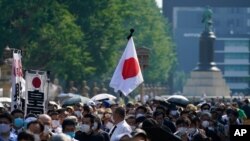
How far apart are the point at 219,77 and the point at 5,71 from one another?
42.3 metres

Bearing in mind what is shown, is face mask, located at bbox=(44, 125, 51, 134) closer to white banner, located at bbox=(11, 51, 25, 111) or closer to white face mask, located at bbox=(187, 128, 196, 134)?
white face mask, located at bbox=(187, 128, 196, 134)

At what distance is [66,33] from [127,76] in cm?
3467

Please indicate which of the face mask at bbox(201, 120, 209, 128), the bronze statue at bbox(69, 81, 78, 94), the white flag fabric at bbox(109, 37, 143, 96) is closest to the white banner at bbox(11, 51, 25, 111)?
the white flag fabric at bbox(109, 37, 143, 96)

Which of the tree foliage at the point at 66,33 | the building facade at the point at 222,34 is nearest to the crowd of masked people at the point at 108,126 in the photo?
the tree foliage at the point at 66,33

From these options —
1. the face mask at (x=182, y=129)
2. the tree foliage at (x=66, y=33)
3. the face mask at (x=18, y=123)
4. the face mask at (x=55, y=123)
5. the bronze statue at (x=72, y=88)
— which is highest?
the face mask at (x=18, y=123)

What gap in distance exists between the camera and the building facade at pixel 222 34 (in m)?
172

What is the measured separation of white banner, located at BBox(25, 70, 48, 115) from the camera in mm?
22562

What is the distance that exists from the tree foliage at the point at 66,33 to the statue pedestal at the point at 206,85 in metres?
14.6

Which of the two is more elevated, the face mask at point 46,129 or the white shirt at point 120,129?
the face mask at point 46,129

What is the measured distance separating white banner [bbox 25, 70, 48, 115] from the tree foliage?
35.6 meters

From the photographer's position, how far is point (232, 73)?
17575 centimetres

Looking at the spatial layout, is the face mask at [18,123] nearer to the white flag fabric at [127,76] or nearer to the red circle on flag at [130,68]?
the white flag fabric at [127,76]

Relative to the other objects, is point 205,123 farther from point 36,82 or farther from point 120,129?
point 120,129

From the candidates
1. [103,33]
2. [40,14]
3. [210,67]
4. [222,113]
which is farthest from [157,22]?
[222,113]
